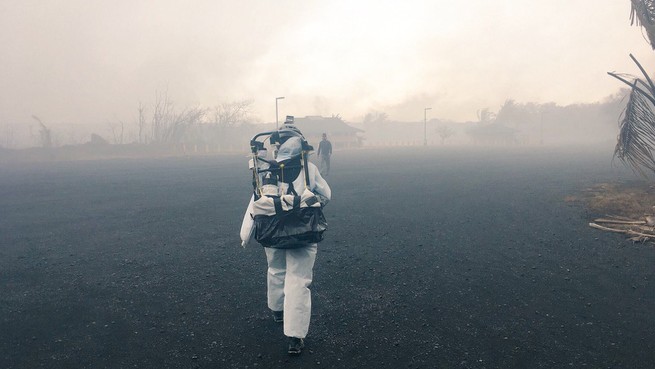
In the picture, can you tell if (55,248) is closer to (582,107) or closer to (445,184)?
(445,184)

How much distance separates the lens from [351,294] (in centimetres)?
454

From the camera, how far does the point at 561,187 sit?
1302 cm

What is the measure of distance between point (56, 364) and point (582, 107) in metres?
131

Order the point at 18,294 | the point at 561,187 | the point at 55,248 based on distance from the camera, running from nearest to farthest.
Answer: the point at 18,294, the point at 55,248, the point at 561,187

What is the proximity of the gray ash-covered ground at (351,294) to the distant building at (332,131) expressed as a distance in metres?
52.8

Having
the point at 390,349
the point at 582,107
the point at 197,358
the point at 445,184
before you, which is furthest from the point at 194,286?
the point at 582,107

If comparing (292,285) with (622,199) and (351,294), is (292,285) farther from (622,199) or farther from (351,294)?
(622,199)

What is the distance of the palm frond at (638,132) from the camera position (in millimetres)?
8641

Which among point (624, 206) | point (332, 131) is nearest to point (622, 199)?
point (624, 206)

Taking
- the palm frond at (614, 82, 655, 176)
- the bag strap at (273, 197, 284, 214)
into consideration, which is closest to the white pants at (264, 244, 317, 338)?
the bag strap at (273, 197, 284, 214)

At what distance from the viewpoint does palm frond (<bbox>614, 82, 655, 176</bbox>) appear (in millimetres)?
8641

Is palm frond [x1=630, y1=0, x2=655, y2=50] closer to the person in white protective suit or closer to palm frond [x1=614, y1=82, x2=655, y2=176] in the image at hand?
palm frond [x1=614, y1=82, x2=655, y2=176]

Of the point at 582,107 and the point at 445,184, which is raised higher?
the point at 582,107

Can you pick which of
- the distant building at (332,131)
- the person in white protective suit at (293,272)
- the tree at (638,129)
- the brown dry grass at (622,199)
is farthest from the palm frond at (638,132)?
the distant building at (332,131)
